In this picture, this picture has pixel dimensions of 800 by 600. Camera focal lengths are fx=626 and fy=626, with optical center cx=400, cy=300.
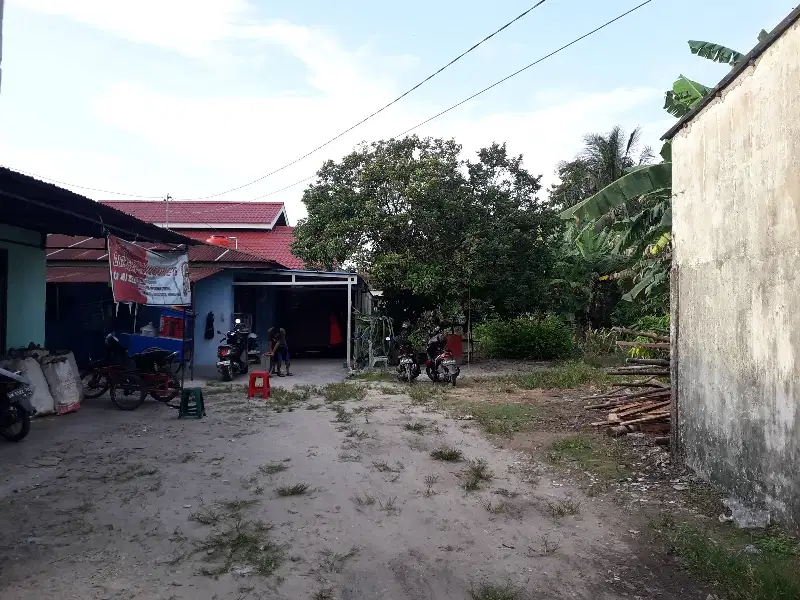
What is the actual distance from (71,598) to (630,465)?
5.35 metres

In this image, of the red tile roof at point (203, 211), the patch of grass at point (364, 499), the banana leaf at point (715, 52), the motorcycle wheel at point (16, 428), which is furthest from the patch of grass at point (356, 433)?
the red tile roof at point (203, 211)

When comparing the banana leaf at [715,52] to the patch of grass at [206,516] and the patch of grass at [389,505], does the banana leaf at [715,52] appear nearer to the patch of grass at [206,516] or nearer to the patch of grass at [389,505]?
the patch of grass at [389,505]

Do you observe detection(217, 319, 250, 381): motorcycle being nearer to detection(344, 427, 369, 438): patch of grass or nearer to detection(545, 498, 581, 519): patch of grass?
detection(344, 427, 369, 438): patch of grass

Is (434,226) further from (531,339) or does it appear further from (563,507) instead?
(563,507)

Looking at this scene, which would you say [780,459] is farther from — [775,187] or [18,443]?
[18,443]

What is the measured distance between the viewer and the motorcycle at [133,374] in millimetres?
9977

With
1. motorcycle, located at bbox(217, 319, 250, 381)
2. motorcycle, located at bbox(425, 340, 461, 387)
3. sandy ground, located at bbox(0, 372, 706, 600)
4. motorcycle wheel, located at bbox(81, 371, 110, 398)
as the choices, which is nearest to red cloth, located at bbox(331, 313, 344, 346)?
motorcycle, located at bbox(217, 319, 250, 381)

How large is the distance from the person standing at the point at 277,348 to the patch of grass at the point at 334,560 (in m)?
10.1

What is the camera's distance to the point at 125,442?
7.59 m

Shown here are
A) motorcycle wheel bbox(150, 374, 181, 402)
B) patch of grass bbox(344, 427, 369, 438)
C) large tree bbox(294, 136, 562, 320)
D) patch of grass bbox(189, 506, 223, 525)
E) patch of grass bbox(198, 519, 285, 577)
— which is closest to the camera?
patch of grass bbox(198, 519, 285, 577)

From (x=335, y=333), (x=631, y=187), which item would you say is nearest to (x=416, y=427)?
(x=631, y=187)

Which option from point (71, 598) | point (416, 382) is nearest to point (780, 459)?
point (71, 598)

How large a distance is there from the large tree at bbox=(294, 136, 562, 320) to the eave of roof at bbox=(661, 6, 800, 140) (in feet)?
31.3

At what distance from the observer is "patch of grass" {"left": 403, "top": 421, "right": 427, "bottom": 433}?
8714mm
